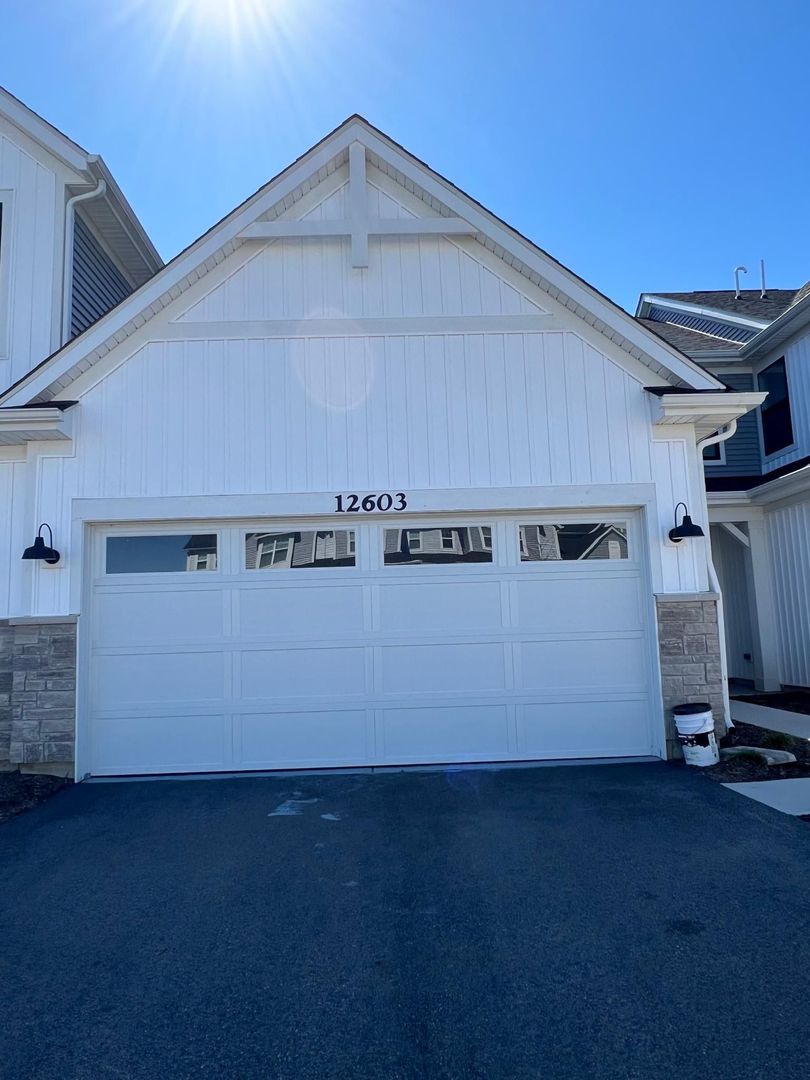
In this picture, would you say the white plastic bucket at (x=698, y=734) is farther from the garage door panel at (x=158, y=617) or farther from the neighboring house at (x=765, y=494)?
the neighboring house at (x=765, y=494)

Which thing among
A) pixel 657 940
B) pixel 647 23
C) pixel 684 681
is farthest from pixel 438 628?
pixel 647 23

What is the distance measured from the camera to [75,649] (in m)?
6.82

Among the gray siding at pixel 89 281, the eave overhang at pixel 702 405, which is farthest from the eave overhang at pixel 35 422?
the eave overhang at pixel 702 405

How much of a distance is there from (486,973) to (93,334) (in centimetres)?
639

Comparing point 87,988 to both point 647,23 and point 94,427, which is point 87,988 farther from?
point 647,23

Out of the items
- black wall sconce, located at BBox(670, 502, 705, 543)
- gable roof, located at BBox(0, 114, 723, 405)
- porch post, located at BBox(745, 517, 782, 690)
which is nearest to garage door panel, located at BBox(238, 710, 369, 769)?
black wall sconce, located at BBox(670, 502, 705, 543)

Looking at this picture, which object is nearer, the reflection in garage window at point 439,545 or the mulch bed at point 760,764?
the mulch bed at point 760,764

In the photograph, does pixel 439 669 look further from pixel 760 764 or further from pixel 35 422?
pixel 35 422

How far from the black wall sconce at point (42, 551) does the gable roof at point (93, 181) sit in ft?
15.0

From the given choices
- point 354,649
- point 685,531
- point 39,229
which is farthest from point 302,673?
point 39,229

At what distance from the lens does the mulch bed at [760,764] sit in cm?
615

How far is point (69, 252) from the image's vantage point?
341 inches

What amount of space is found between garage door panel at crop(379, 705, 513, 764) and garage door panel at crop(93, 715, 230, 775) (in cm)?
161

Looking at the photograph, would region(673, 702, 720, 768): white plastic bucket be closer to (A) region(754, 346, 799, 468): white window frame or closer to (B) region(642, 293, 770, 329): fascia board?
(A) region(754, 346, 799, 468): white window frame
